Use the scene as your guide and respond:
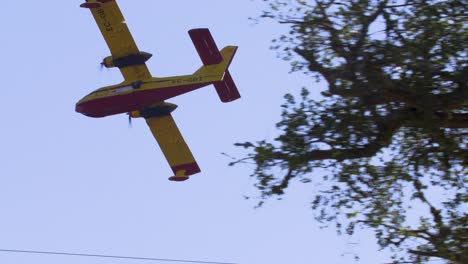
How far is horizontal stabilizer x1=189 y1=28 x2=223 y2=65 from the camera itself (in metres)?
31.3

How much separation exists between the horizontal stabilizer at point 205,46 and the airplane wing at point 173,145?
18.6ft

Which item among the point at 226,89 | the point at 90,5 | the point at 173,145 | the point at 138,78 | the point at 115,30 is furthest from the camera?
the point at 173,145

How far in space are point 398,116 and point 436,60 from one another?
1190 millimetres

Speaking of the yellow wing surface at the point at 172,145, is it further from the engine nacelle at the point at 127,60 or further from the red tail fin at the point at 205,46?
the red tail fin at the point at 205,46

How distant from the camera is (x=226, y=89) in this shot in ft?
107

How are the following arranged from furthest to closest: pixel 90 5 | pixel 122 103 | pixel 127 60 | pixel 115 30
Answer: pixel 115 30, pixel 127 60, pixel 122 103, pixel 90 5

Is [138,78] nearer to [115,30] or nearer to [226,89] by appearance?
[115,30]

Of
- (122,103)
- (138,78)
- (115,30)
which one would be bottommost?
(122,103)

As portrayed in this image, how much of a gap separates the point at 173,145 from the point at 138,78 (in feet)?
18.7

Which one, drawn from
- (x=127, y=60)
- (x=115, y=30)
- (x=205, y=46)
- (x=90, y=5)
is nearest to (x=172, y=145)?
(x=127, y=60)

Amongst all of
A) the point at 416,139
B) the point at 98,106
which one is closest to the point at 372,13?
the point at 416,139

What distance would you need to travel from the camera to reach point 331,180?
19.9 metres

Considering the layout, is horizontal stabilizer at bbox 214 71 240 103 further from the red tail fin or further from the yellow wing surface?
the yellow wing surface

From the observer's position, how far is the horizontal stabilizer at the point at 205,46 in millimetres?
31312
